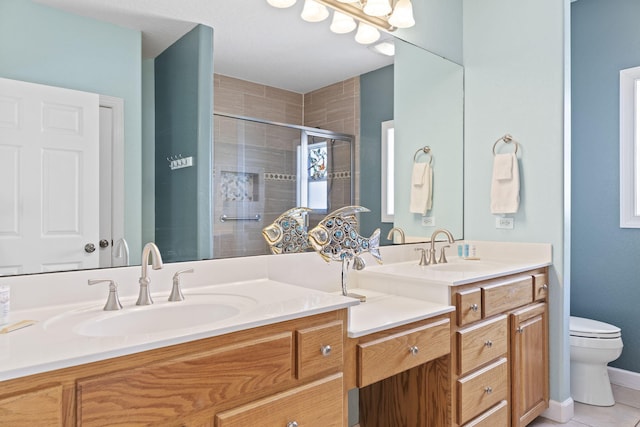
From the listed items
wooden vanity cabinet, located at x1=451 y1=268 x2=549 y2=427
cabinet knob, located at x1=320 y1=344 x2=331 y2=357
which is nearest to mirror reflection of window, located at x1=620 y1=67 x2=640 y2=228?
wooden vanity cabinet, located at x1=451 y1=268 x2=549 y2=427

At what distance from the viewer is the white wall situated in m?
2.33

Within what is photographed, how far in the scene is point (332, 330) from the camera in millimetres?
1227

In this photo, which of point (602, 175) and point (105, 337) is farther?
point (602, 175)

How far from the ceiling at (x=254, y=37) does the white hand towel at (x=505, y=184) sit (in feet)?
3.01

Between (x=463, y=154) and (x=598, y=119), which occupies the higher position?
(x=598, y=119)

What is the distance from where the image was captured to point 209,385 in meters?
0.97

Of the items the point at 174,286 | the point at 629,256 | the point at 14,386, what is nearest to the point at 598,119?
the point at 629,256

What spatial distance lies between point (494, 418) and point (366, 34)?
6.29 ft

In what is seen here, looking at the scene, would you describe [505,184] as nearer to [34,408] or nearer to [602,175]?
[602,175]

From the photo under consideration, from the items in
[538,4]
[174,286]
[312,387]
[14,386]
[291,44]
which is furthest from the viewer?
[538,4]

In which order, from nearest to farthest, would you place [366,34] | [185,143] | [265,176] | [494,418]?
1. [185,143]
2. [265,176]
3. [494,418]
4. [366,34]

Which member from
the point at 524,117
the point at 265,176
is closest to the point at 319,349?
the point at 265,176

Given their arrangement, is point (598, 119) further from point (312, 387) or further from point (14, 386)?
point (14, 386)

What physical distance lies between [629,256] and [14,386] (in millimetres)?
3255
